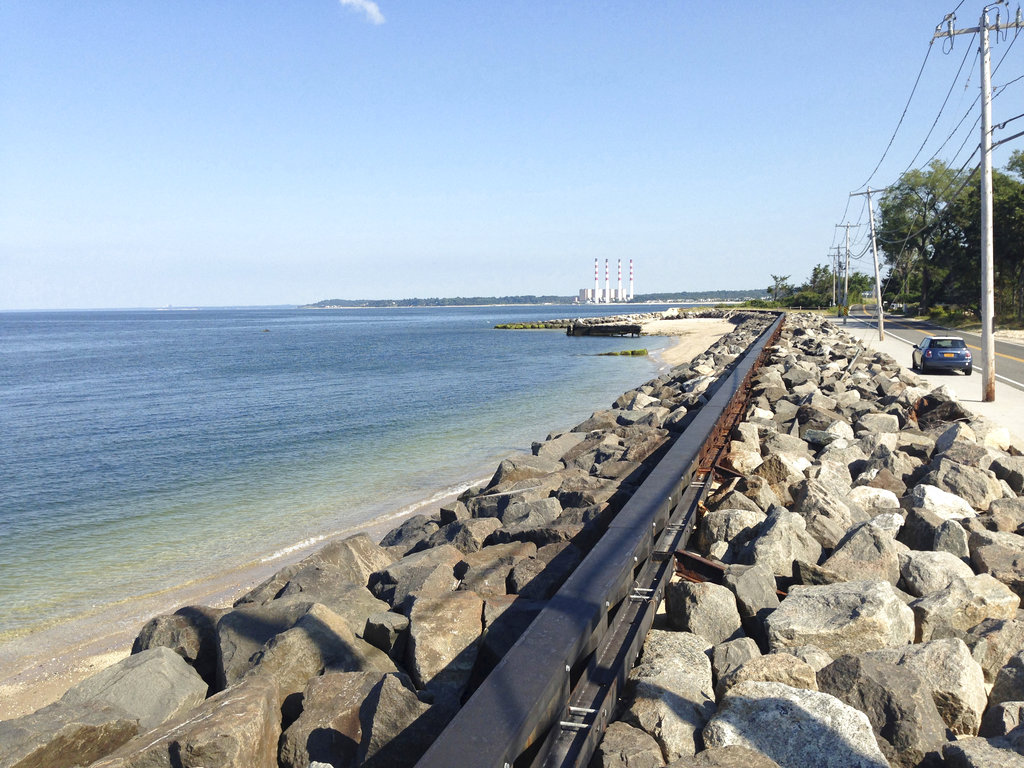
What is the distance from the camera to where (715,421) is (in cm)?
858

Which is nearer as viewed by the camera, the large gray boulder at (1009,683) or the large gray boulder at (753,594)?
the large gray boulder at (1009,683)

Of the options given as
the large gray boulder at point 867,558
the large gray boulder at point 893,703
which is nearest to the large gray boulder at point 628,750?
the large gray boulder at point 893,703

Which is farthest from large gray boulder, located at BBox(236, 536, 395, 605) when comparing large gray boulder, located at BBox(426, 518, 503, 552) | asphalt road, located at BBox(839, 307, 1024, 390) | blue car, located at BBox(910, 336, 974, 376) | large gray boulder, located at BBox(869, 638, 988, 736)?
blue car, located at BBox(910, 336, 974, 376)

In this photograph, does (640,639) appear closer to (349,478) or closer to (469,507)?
(469,507)

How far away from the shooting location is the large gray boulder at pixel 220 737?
2.99 meters

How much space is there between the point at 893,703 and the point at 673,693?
893mm

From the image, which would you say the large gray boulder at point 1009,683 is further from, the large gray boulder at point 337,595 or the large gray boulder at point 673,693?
the large gray boulder at point 337,595

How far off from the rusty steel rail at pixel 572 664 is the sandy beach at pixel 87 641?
5.44 metres

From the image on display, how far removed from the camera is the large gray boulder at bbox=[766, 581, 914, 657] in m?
3.69

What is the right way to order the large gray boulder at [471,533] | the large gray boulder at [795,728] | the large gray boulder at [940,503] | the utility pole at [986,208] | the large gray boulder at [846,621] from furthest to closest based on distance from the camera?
the utility pole at [986,208], the large gray boulder at [471,533], the large gray boulder at [940,503], the large gray boulder at [846,621], the large gray boulder at [795,728]

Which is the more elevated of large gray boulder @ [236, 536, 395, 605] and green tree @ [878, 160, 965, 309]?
green tree @ [878, 160, 965, 309]

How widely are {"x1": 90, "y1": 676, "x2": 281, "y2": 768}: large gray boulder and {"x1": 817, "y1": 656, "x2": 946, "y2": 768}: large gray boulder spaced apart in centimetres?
248

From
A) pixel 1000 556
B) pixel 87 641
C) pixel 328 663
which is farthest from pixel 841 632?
pixel 87 641

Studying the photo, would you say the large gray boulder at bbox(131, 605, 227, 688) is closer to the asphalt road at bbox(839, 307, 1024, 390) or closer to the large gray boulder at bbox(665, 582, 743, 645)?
the large gray boulder at bbox(665, 582, 743, 645)
